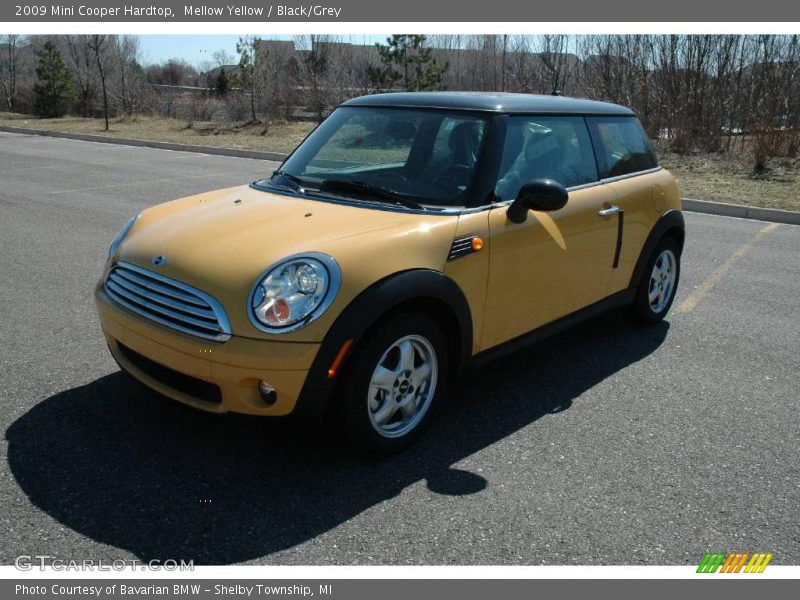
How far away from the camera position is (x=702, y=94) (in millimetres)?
17656

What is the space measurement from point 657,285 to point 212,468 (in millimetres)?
3565

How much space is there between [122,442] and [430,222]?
1775 millimetres

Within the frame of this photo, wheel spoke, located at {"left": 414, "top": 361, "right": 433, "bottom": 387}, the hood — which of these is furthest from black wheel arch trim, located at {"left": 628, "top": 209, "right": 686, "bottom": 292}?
wheel spoke, located at {"left": 414, "top": 361, "right": 433, "bottom": 387}

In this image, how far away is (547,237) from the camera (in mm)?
4012

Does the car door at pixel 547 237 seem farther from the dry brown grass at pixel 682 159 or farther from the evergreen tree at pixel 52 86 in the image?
the evergreen tree at pixel 52 86

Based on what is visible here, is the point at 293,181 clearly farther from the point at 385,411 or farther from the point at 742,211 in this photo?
the point at 742,211

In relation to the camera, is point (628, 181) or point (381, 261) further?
point (628, 181)

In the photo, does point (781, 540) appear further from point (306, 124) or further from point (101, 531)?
point (306, 124)

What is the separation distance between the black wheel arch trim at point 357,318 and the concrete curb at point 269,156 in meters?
8.85

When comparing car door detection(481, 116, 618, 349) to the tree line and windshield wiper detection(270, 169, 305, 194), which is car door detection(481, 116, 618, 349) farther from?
the tree line

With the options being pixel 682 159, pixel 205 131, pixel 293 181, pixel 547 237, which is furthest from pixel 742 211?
pixel 205 131

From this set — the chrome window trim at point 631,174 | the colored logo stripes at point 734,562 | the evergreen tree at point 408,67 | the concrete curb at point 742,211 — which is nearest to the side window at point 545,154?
the chrome window trim at point 631,174
